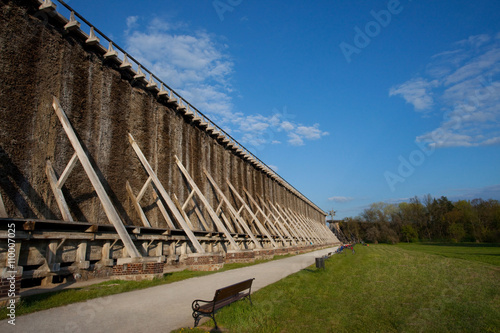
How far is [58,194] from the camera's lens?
987 cm

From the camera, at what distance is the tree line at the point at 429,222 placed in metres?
54.9

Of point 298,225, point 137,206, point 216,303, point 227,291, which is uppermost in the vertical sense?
point 137,206

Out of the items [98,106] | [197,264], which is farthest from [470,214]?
[98,106]

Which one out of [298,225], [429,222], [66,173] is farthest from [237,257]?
[429,222]

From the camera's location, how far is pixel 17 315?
5.69 m

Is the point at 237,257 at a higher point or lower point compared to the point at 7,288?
lower

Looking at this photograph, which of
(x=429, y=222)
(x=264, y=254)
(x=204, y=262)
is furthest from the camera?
(x=429, y=222)

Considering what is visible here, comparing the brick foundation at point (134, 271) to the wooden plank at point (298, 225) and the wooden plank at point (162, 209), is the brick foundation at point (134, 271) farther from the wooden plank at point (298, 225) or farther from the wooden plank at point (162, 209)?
the wooden plank at point (298, 225)

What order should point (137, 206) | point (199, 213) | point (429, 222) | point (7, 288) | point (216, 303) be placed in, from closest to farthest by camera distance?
1. point (216, 303)
2. point (7, 288)
3. point (137, 206)
4. point (199, 213)
5. point (429, 222)

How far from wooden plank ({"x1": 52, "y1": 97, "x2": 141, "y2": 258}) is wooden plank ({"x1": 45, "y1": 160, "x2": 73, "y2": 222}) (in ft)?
3.36

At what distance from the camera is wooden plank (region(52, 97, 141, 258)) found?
32.3 feet

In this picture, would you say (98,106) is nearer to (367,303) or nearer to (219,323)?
(219,323)

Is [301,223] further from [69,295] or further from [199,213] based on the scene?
[69,295]

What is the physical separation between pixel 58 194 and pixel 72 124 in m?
3.45
